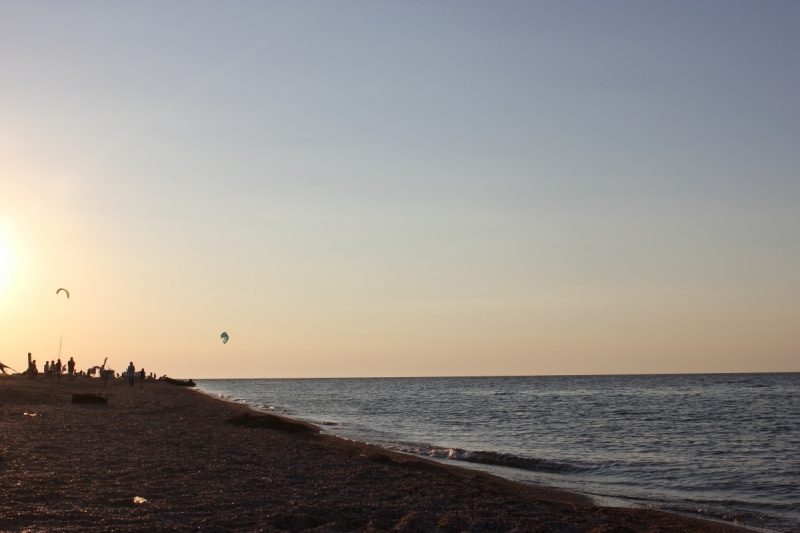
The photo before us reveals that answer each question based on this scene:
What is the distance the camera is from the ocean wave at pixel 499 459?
21.1m

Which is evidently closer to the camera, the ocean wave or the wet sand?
the wet sand

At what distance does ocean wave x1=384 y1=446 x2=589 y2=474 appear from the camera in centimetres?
2113

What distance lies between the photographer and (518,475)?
1931cm

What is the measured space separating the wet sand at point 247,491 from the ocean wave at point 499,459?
429cm

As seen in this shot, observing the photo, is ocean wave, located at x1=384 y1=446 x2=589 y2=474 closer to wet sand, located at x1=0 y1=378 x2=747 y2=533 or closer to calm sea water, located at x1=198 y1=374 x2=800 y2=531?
calm sea water, located at x1=198 y1=374 x2=800 y2=531

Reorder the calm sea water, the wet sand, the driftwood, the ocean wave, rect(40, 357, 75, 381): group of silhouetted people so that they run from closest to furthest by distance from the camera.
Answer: the wet sand, the calm sea water, the ocean wave, the driftwood, rect(40, 357, 75, 381): group of silhouetted people

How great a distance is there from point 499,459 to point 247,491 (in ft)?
43.3

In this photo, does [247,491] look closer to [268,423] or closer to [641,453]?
[268,423]

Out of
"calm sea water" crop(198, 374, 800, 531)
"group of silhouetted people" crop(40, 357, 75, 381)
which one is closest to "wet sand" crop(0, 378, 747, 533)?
→ "calm sea water" crop(198, 374, 800, 531)

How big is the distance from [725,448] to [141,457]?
22397 millimetres

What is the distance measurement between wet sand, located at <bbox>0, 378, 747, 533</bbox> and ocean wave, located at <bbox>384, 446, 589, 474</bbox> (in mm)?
4288

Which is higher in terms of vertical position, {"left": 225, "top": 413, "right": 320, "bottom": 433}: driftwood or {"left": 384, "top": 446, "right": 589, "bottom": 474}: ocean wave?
{"left": 225, "top": 413, "right": 320, "bottom": 433}: driftwood

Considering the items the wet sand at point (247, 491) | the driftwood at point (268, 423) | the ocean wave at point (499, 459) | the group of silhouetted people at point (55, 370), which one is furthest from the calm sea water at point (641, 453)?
the group of silhouetted people at point (55, 370)

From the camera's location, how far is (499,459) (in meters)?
22.4
